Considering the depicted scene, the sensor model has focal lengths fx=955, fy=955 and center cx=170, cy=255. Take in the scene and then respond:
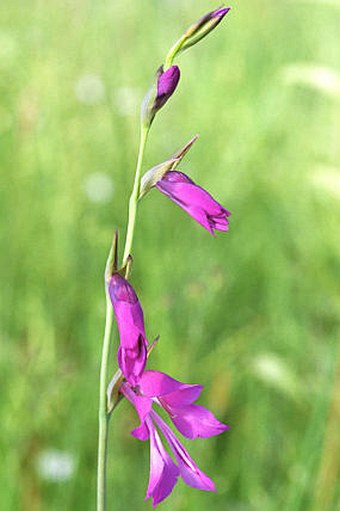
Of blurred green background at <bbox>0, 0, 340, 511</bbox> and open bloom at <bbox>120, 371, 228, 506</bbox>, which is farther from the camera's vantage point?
blurred green background at <bbox>0, 0, 340, 511</bbox>

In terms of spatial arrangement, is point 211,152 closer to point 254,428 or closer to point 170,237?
point 170,237

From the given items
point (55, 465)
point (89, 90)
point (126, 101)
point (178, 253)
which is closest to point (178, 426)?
point (55, 465)

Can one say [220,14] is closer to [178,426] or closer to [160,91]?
[160,91]

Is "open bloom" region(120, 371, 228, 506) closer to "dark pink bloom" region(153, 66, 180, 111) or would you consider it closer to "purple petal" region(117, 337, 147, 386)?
"purple petal" region(117, 337, 147, 386)

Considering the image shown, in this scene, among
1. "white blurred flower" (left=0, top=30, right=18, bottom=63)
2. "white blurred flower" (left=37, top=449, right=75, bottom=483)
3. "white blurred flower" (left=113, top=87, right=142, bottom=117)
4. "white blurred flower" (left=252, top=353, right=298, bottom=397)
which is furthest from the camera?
"white blurred flower" (left=113, top=87, right=142, bottom=117)

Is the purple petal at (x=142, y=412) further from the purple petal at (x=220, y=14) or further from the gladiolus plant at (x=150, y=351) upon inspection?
the purple petal at (x=220, y=14)

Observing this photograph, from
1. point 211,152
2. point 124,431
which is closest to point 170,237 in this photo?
point 211,152

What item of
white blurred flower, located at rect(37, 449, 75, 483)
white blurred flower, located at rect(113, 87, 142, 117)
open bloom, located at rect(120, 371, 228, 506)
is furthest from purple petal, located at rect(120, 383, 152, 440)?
white blurred flower, located at rect(113, 87, 142, 117)

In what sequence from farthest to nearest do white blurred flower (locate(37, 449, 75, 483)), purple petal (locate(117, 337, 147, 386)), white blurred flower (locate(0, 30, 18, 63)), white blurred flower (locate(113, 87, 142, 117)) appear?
white blurred flower (locate(113, 87, 142, 117)) < white blurred flower (locate(0, 30, 18, 63)) < white blurred flower (locate(37, 449, 75, 483)) < purple petal (locate(117, 337, 147, 386))
